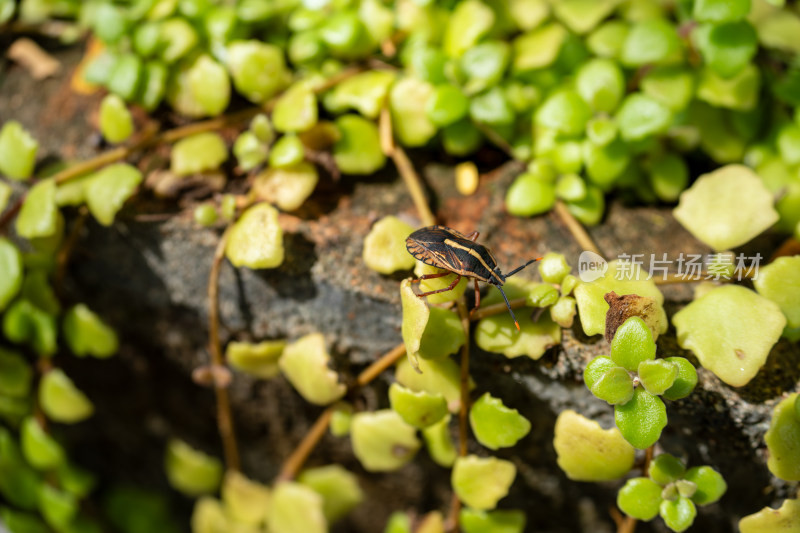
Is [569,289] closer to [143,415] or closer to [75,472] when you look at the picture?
[143,415]

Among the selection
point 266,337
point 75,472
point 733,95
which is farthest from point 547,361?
point 75,472

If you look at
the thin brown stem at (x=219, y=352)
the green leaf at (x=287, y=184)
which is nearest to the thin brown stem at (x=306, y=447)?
the thin brown stem at (x=219, y=352)

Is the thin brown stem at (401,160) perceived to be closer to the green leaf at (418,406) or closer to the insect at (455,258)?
the insect at (455,258)

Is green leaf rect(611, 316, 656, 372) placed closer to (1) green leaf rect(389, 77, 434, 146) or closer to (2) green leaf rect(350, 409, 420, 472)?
(2) green leaf rect(350, 409, 420, 472)

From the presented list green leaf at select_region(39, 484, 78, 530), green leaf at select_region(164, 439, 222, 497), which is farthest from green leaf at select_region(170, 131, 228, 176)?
green leaf at select_region(39, 484, 78, 530)

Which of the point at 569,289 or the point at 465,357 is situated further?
the point at 465,357

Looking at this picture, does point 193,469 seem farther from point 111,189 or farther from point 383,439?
point 111,189

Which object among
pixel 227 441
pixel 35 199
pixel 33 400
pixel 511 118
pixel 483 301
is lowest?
pixel 227 441

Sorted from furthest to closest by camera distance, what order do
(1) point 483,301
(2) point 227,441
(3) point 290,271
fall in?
(2) point 227,441 → (3) point 290,271 → (1) point 483,301
